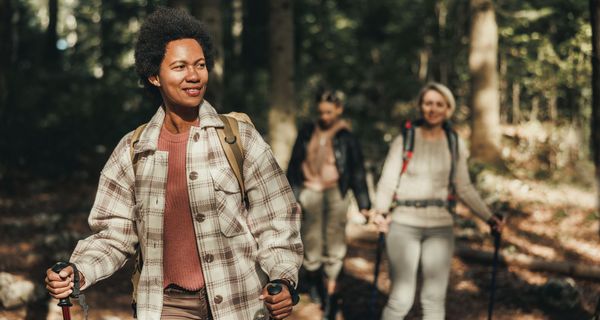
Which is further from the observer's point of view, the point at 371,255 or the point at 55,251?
the point at 371,255

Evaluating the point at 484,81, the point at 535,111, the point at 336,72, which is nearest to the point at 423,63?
the point at 336,72

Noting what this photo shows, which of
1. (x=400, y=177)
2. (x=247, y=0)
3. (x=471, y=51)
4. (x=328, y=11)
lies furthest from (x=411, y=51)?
(x=400, y=177)

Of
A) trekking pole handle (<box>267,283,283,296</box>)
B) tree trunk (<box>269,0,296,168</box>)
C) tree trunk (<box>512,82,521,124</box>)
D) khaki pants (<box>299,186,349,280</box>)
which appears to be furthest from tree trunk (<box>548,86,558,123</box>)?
trekking pole handle (<box>267,283,283,296</box>)

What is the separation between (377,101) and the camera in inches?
874

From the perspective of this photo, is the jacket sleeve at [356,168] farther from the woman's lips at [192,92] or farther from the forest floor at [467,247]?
the woman's lips at [192,92]

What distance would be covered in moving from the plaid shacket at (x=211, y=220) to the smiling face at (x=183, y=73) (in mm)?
114

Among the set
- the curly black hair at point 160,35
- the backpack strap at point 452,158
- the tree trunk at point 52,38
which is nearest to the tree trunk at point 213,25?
the backpack strap at point 452,158

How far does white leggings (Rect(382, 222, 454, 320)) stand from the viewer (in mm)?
5023

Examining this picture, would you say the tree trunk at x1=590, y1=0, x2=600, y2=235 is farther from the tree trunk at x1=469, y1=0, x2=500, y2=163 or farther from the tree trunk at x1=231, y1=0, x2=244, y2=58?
the tree trunk at x1=231, y1=0, x2=244, y2=58

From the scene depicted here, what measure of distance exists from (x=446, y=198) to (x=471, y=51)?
394 inches

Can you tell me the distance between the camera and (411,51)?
24.9 metres

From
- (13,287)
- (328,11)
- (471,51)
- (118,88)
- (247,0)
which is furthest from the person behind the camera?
(328,11)

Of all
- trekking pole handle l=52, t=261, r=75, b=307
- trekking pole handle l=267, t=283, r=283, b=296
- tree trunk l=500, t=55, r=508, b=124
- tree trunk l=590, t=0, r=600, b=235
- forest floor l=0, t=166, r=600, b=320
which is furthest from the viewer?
tree trunk l=500, t=55, r=508, b=124

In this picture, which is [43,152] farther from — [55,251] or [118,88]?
[55,251]
